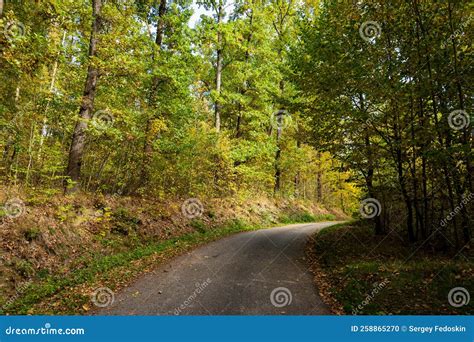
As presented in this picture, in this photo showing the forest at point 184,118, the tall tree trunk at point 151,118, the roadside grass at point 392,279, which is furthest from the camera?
the tall tree trunk at point 151,118

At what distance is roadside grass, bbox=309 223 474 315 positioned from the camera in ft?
18.8

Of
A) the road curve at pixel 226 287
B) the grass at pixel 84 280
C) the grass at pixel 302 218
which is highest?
the grass at pixel 302 218

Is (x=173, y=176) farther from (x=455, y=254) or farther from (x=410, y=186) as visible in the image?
(x=455, y=254)

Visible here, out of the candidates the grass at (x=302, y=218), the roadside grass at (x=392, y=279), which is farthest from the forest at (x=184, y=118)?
the grass at (x=302, y=218)

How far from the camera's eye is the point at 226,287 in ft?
22.6

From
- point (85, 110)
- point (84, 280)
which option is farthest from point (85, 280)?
point (85, 110)

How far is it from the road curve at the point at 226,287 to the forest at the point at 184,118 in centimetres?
259

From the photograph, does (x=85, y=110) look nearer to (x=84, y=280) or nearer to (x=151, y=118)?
(x=151, y=118)

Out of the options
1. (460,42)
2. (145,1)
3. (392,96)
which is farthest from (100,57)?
(460,42)

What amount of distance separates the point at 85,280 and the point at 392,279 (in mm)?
7967

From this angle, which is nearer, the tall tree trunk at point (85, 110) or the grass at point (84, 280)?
the grass at point (84, 280)

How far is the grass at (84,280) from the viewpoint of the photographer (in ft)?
19.1

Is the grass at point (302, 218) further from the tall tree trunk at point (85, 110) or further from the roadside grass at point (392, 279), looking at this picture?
the tall tree trunk at point (85, 110)

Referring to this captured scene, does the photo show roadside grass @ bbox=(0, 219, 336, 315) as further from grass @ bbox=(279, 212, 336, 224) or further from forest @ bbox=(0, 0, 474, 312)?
grass @ bbox=(279, 212, 336, 224)
